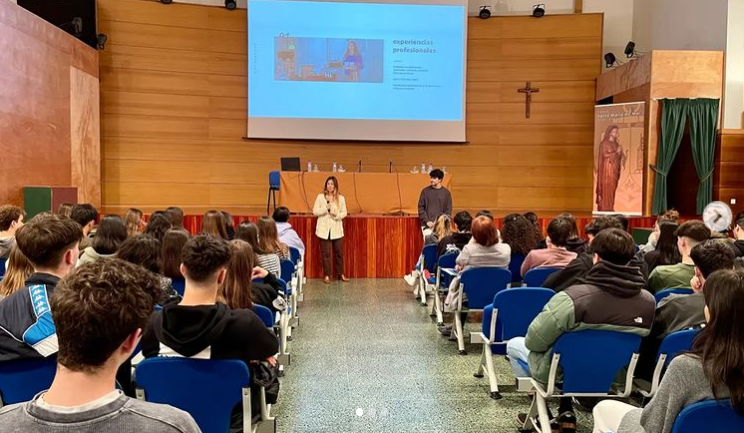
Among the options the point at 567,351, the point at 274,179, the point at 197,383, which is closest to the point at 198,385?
the point at 197,383

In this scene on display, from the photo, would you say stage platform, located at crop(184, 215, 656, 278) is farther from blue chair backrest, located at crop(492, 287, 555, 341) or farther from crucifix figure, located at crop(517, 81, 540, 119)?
blue chair backrest, located at crop(492, 287, 555, 341)

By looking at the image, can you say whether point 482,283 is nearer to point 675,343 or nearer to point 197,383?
point 675,343

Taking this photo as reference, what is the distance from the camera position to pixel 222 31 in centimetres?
1080

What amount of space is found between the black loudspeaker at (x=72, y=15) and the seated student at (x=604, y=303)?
9.44 metres

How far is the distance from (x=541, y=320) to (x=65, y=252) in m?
2.08

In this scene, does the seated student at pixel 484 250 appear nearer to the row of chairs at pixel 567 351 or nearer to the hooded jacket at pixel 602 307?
the row of chairs at pixel 567 351

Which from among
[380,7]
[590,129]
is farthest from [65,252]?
[590,129]

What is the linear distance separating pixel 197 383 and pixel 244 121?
9396mm

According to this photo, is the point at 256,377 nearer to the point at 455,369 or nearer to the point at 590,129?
the point at 455,369

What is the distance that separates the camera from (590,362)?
9.00 feet

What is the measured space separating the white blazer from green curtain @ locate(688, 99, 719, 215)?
17.6ft

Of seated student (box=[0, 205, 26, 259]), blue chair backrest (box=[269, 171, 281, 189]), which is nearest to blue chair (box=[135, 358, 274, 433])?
seated student (box=[0, 205, 26, 259])

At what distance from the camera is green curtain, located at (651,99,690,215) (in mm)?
8781

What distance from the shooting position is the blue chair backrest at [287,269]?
5.05m
